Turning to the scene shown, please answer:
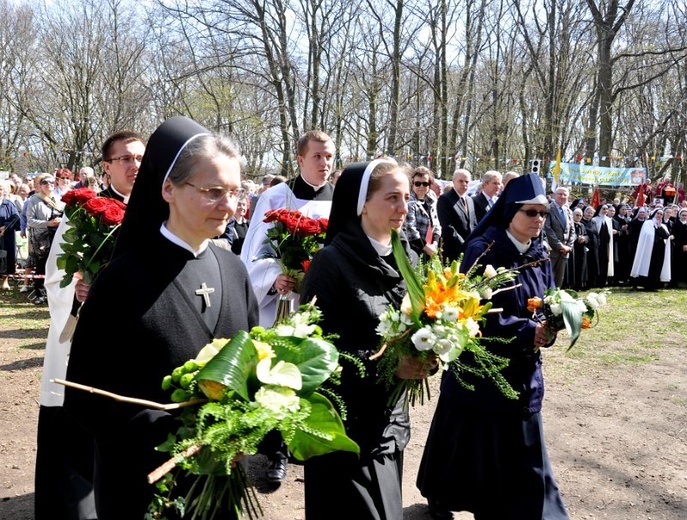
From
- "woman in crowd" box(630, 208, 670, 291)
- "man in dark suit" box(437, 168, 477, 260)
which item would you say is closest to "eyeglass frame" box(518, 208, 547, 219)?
"man in dark suit" box(437, 168, 477, 260)

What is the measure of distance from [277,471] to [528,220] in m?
2.66

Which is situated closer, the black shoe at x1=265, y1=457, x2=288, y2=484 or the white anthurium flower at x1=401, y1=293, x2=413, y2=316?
the white anthurium flower at x1=401, y1=293, x2=413, y2=316

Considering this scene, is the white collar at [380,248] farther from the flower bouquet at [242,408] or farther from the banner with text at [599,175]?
the banner with text at [599,175]

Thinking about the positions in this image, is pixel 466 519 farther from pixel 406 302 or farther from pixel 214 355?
Result: pixel 214 355

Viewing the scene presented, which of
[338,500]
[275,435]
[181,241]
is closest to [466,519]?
[338,500]

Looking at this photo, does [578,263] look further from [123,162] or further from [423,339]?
[423,339]

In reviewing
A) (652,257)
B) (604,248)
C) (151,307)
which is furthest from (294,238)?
(652,257)

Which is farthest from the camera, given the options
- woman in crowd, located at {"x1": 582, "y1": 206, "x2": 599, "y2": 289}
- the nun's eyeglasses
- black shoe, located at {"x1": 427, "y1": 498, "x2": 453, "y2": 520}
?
woman in crowd, located at {"x1": 582, "y1": 206, "x2": 599, "y2": 289}

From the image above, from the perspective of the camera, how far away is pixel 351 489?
2.84 m

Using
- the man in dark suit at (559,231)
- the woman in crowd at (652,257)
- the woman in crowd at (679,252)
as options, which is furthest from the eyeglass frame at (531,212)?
the woman in crowd at (679,252)

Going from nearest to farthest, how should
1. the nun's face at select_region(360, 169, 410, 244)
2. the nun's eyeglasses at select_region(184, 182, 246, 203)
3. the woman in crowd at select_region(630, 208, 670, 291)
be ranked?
the nun's eyeglasses at select_region(184, 182, 246, 203), the nun's face at select_region(360, 169, 410, 244), the woman in crowd at select_region(630, 208, 670, 291)

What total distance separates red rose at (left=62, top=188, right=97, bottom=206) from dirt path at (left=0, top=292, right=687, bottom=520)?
214cm

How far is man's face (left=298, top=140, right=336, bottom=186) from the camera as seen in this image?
533 cm

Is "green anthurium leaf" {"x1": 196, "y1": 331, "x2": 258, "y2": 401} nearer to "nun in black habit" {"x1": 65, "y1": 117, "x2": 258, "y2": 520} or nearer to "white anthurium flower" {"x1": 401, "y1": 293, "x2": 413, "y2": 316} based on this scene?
"nun in black habit" {"x1": 65, "y1": 117, "x2": 258, "y2": 520}
